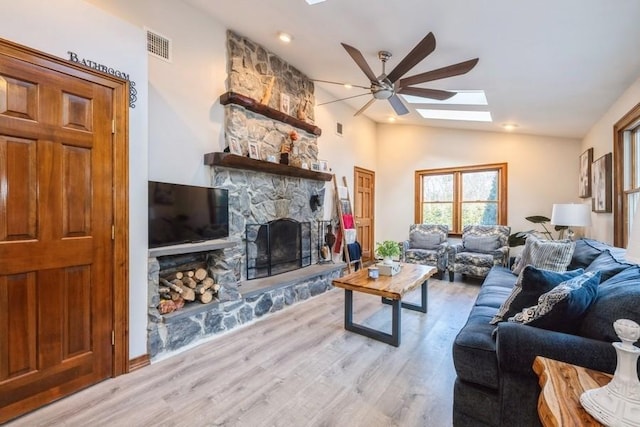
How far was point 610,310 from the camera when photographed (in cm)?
136

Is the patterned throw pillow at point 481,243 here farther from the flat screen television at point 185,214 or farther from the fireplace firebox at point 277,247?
the flat screen television at point 185,214

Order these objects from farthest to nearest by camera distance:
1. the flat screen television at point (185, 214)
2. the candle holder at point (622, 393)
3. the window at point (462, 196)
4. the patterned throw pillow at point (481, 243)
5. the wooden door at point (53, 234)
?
1. the window at point (462, 196)
2. the patterned throw pillow at point (481, 243)
3. the flat screen television at point (185, 214)
4. the wooden door at point (53, 234)
5. the candle holder at point (622, 393)

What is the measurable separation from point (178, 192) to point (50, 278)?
44.5 inches

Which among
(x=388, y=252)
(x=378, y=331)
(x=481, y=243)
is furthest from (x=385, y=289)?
(x=481, y=243)

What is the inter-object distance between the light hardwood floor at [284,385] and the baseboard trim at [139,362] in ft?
0.15

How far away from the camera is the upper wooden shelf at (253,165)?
10.5 ft

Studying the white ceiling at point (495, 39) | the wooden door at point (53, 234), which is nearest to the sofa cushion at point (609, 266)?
the white ceiling at point (495, 39)

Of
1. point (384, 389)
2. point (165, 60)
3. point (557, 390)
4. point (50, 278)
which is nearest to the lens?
point (557, 390)

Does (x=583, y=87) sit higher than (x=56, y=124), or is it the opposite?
(x=583, y=87)

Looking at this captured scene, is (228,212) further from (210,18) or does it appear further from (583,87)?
(583,87)

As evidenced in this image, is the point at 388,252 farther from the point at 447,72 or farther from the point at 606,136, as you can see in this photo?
the point at 606,136

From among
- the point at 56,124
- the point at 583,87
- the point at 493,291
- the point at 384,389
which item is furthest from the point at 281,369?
the point at 583,87

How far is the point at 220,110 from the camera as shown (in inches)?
135

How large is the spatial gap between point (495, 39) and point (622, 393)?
103 inches
